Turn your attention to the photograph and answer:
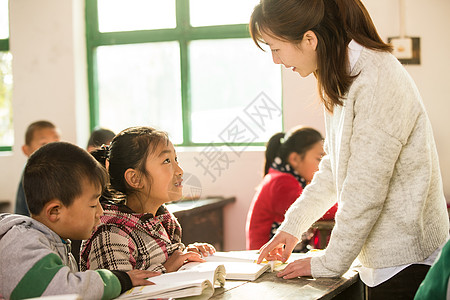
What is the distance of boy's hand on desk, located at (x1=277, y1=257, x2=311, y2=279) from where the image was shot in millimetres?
1551

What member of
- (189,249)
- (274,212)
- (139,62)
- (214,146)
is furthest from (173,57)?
(189,249)

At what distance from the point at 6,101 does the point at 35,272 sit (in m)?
3.88

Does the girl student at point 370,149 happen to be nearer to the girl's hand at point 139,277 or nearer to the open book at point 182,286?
the open book at point 182,286

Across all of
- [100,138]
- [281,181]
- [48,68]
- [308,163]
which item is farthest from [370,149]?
[48,68]

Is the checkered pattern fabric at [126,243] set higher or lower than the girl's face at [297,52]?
lower

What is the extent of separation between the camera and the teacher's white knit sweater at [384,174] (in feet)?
4.61

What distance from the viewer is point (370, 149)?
1405 mm

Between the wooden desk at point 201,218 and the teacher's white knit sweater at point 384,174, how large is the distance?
2.10m

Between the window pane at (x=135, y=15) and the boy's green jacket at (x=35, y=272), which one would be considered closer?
the boy's green jacket at (x=35, y=272)

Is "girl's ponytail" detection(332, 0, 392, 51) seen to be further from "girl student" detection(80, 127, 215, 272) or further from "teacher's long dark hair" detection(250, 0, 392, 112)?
"girl student" detection(80, 127, 215, 272)

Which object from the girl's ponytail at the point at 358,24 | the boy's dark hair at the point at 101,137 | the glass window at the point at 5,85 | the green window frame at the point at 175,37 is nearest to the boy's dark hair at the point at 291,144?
the boy's dark hair at the point at 101,137

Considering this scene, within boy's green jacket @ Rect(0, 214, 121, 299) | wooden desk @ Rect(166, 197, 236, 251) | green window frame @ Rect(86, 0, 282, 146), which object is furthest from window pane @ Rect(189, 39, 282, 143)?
boy's green jacket @ Rect(0, 214, 121, 299)

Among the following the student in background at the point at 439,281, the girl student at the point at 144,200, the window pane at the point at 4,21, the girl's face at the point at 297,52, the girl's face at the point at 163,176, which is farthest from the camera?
the window pane at the point at 4,21

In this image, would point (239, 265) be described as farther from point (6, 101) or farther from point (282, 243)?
point (6, 101)
